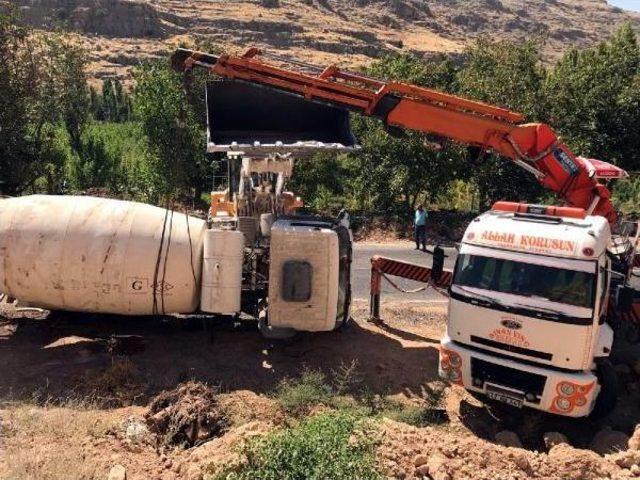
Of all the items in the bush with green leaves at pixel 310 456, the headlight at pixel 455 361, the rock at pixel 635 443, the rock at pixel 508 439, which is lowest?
the rock at pixel 508 439

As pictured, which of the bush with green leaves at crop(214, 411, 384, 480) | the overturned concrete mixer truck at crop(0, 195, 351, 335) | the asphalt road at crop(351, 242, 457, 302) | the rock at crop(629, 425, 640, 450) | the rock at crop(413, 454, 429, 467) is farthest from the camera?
the asphalt road at crop(351, 242, 457, 302)

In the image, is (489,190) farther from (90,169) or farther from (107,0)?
(107,0)

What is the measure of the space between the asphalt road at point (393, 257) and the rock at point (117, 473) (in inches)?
323

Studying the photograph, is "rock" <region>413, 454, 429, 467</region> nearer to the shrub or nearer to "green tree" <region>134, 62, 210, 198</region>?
the shrub

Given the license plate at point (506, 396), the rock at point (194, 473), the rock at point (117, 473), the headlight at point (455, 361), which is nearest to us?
the rock at point (194, 473)

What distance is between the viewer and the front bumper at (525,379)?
765 centimetres

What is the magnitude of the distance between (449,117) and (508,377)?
4900 millimetres

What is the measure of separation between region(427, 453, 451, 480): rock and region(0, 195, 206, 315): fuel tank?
5.36m

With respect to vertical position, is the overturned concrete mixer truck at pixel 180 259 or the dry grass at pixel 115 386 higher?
the overturned concrete mixer truck at pixel 180 259

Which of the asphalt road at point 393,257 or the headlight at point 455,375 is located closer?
the headlight at point 455,375

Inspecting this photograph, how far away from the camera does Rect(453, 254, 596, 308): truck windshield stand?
772 cm

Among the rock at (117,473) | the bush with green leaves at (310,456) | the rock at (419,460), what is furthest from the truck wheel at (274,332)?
the rock at (419,460)

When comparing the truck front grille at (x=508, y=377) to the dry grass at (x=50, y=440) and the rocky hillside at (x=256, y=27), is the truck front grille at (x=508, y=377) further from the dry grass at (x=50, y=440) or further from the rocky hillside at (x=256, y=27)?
the rocky hillside at (x=256, y=27)

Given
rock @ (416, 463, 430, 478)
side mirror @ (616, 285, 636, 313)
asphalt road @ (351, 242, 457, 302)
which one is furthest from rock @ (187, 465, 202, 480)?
asphalt road @ (351, 242, 457, 302)
